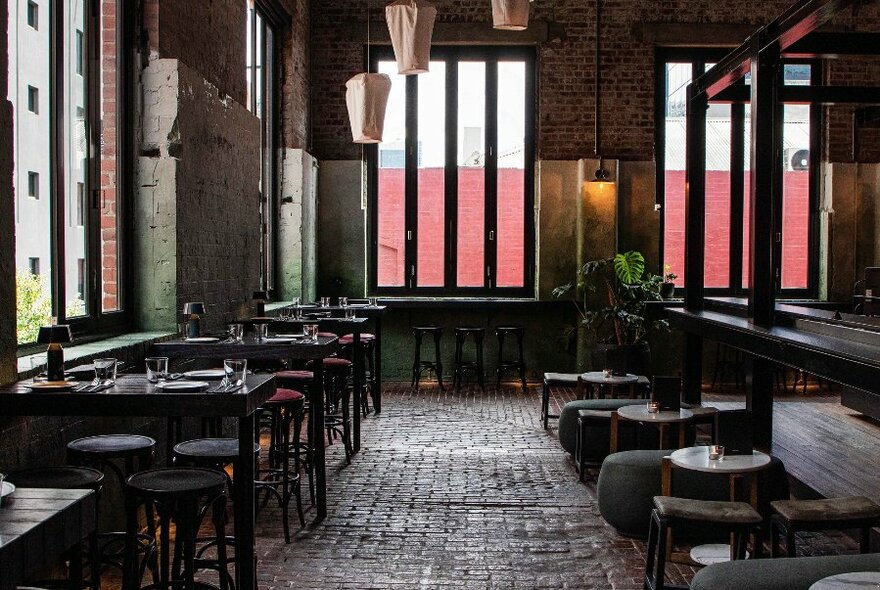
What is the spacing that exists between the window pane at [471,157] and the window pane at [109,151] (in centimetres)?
573

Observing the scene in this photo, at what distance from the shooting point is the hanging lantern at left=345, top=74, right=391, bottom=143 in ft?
23.2

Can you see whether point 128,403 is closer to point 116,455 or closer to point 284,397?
point 116,455

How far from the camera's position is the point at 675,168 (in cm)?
1087

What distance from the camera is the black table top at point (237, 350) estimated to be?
499 centimetres

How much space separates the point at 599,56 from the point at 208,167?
18.7ft

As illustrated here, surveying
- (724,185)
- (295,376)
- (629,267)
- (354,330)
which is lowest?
(295,376)

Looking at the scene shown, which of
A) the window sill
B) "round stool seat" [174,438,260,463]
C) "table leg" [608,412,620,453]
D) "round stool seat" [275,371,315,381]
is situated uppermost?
the window sill

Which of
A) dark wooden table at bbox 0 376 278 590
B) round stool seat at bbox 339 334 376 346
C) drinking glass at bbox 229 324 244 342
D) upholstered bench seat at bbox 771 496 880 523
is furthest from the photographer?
round stool seat at bbox 339 334 376 346

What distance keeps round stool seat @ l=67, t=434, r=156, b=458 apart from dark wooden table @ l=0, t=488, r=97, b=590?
1.42 metres

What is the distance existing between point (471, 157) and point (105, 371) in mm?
7591

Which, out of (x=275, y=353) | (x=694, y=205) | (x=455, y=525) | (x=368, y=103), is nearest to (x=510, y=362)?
(x=694, y=205)

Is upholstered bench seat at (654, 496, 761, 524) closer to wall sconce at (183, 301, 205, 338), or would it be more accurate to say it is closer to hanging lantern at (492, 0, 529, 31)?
wall sconce at (183, 301, 205, 338)

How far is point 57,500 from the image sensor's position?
216 centimetres

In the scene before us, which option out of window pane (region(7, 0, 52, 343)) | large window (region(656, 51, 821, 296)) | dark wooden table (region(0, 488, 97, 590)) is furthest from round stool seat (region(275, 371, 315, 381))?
large window (region(656, 51, 821, 296))
